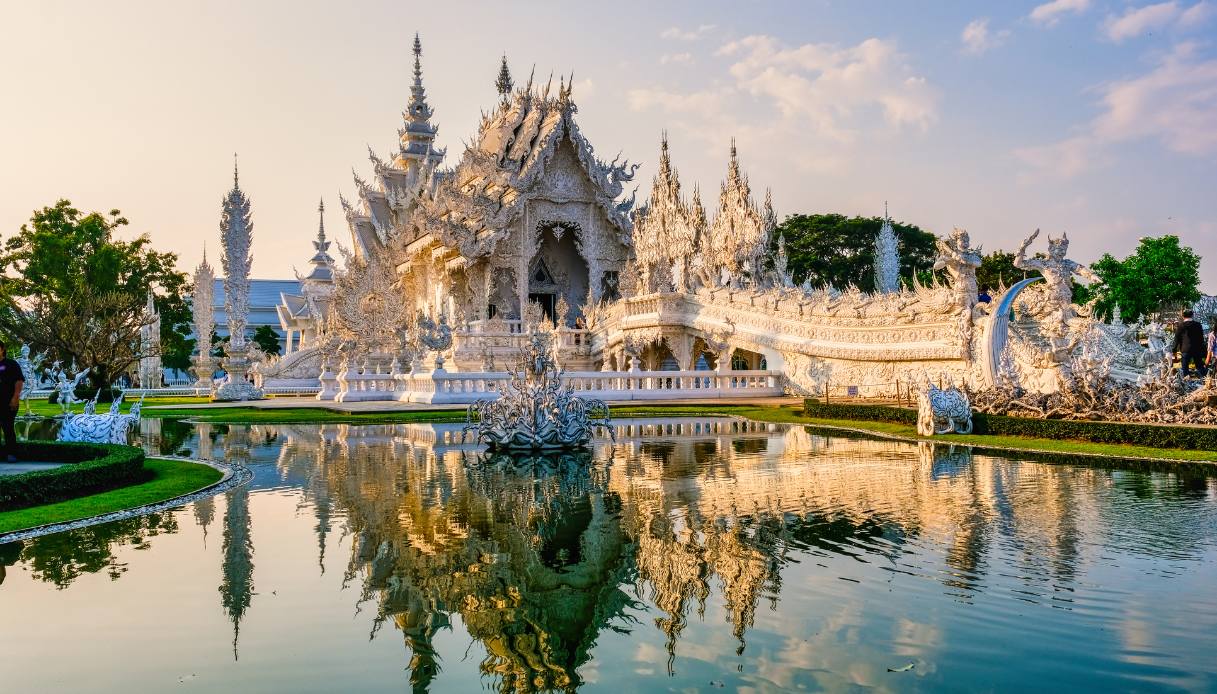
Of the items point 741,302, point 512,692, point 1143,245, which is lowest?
point 512,692

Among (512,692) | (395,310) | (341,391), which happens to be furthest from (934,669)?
(395,310)

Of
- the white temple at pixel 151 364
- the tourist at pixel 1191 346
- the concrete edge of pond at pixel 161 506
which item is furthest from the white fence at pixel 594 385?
the white temple at pixel 151 364

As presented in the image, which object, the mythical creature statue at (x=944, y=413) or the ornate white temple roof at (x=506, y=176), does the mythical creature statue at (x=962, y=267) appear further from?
the ornate white temple roof at (x=506, y=176)

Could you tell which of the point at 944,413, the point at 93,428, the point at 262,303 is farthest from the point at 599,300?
the point at 262,303

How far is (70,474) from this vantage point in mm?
8828

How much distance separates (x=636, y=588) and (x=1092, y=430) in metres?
9.12

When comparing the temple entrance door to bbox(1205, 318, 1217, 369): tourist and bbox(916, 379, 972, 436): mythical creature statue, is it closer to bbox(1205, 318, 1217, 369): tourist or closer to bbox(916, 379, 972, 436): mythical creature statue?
bbox(916, 379, 972, 436): mythical creature statue

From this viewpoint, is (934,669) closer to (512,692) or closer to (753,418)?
(512,692)

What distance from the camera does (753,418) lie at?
61.2 ft

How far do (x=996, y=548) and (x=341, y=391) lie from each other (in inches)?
887

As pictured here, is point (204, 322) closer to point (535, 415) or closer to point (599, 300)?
point (599, 300)

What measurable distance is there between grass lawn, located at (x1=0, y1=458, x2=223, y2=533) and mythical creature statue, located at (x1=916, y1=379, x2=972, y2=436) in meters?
9.72

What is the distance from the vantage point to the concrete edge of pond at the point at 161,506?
7.22 m

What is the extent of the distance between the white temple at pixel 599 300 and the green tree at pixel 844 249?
803cm
